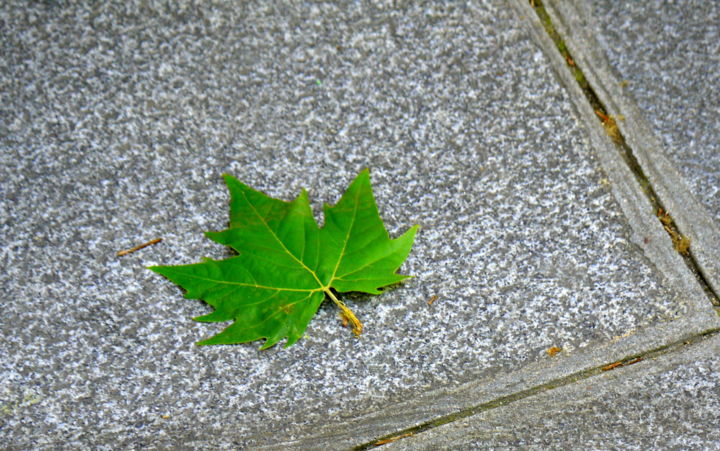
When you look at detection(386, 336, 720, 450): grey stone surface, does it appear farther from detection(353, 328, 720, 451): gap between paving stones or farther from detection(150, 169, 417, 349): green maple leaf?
detection(150, 169, 417, 349): green maple leaf

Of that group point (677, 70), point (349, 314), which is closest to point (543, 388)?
point (349, 314)

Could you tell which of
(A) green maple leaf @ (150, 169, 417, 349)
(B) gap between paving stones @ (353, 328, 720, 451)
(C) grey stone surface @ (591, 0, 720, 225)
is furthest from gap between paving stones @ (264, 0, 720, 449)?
(A) green maple leaf @ (150, 169, 417, 349)

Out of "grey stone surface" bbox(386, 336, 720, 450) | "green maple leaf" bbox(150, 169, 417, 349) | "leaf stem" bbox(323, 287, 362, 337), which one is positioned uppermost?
"green maple leaf" bbox(150, 169, 417, 349)

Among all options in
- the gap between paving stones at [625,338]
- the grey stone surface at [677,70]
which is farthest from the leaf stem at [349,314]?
the grey stone surface at [677,70]

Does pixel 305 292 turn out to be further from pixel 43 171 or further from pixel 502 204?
pixel 43 171

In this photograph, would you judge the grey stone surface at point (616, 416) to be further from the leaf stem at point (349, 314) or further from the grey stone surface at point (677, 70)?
the grey stone surface at point (677, 70)
